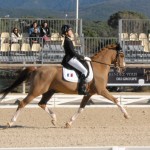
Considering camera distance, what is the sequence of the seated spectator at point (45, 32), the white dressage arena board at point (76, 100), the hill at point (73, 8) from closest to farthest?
the white dressage arena board at point (76, 100) < the seated spectator at point (45, 32) < the hill at point (73, 8)

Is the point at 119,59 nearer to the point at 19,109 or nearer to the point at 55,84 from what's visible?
the point at 55,84

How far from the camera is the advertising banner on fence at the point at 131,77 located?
2195 cm

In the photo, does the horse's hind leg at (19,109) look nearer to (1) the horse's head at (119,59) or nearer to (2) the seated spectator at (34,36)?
(1) the horse's head at (119,59)

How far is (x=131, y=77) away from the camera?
72.4ft

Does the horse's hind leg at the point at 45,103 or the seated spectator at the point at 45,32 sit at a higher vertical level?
the seated spectator at the point at 45,32

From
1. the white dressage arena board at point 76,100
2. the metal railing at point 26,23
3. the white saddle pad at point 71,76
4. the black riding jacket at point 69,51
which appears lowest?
the white dressage arena board at point 76,100

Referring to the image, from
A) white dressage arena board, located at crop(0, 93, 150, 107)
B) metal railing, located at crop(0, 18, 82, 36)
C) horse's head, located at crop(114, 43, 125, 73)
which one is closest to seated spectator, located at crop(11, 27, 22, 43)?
metal railing, located at crop(0, 18, 82, 36)

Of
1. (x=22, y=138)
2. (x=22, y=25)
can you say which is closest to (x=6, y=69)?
(x=22, y=25)

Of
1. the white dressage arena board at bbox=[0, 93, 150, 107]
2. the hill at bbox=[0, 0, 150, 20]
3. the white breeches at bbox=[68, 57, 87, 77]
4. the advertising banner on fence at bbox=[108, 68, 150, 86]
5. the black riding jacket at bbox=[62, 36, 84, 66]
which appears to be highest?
the hill at bbox=[0, 0, 150, 20]

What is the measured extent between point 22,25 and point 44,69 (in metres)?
12.2

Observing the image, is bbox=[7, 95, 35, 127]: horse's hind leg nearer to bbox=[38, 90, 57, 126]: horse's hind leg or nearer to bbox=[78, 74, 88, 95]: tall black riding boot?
bbox=[38, 90, 57, 126]: horse's hind leg

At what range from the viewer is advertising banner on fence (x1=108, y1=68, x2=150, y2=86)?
21953 millimetres

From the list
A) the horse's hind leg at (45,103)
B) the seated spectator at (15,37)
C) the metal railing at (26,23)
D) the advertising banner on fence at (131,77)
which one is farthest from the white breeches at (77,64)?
the metal railing at (26,23)

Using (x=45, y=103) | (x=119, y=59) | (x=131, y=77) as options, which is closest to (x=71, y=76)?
(x=45, y=103)
